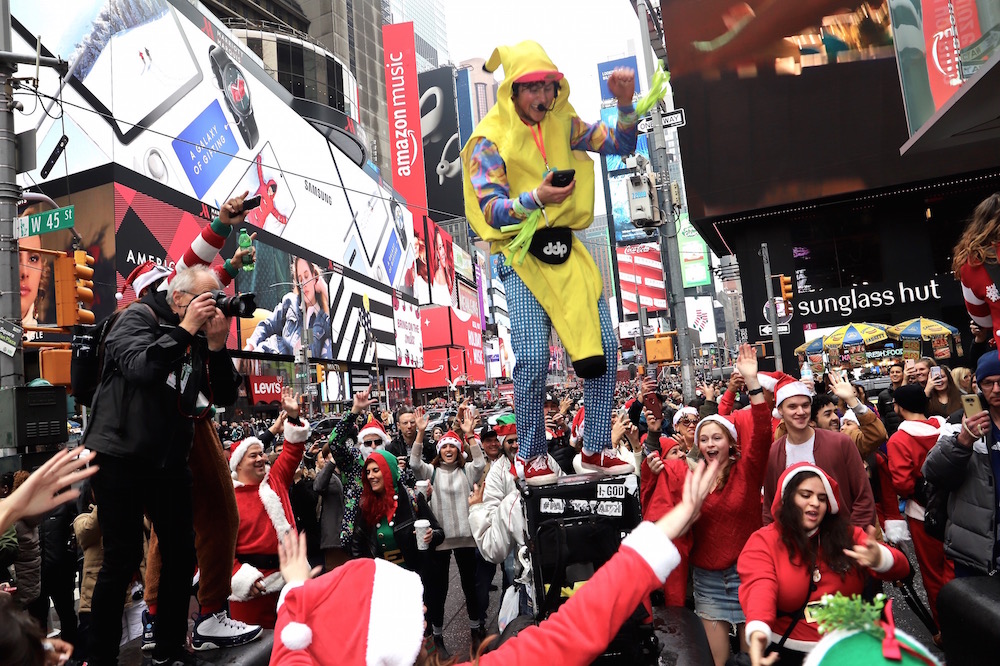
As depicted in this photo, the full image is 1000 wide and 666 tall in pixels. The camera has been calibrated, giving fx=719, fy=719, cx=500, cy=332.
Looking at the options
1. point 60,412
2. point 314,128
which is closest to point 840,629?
point 60,412

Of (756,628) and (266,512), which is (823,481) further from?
(266,512)

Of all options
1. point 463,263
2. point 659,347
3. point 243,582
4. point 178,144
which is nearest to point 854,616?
point 243,582

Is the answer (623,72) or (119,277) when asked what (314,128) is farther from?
(623,72)

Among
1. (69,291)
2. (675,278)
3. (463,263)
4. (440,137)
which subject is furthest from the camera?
(463,263)

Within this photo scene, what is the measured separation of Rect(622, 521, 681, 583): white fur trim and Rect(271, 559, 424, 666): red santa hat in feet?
2.10

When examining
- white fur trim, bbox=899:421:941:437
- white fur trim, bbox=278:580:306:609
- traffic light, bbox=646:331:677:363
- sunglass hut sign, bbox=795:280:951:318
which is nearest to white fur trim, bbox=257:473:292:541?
white fur trim, bbox=278:580:306:609

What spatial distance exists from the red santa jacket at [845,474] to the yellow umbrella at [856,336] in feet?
53.8

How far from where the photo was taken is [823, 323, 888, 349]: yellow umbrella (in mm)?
18653

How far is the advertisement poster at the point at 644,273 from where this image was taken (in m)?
62.7

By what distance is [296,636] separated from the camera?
1846 mm

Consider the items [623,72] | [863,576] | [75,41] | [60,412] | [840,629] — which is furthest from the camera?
[75,41]

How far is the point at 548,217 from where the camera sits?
349 centimetres

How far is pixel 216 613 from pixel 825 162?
2534 cm

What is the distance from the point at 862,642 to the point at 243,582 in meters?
3.54
